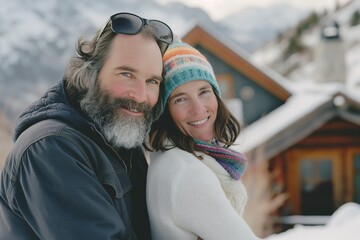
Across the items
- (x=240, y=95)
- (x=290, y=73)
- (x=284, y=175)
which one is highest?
(x=290, y=73)

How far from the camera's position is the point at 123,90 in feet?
6.95

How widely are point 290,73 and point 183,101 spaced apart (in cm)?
5460

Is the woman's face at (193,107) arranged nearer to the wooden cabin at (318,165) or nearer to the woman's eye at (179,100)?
the woman's eye at (179,100)

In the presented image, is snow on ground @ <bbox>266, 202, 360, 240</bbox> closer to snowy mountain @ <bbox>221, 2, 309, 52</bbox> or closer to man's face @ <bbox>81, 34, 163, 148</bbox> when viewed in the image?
man's face @ <bbox>81, 34, 163, 148</bbox>

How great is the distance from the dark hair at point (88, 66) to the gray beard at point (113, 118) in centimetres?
4

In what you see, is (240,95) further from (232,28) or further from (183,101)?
(232,28)

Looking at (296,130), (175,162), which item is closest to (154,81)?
(175,162)

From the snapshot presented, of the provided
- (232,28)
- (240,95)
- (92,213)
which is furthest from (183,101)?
(232,28)

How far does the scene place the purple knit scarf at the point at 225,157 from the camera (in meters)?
2.45

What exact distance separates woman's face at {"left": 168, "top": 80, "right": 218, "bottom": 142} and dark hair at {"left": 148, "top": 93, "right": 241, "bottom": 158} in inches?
1.7

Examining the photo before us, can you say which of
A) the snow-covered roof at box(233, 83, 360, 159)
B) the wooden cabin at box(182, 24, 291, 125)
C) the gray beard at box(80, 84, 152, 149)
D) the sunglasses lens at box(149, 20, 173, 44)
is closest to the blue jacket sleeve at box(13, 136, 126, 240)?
the gray beard at box(80, 84, 152, 149)

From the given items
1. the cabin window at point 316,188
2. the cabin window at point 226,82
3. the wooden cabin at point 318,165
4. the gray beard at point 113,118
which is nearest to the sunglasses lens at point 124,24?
the gray beard at point 113,118

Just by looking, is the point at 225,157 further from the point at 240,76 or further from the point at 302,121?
the point at 240,76

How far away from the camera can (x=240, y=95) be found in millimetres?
14484
